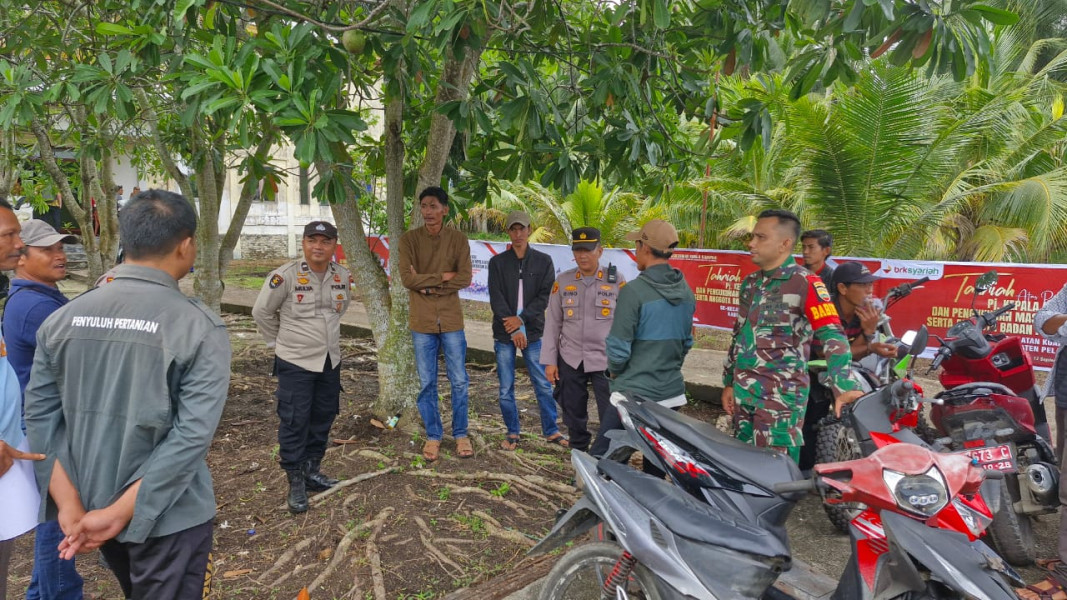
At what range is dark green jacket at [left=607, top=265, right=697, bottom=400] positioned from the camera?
132 inches

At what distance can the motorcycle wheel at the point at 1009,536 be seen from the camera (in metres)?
3.39

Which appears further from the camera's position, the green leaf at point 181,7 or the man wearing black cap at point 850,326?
the man wearing black cap at point 850,326

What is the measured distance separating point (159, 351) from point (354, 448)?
2.91 m

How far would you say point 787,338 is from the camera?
3133mm

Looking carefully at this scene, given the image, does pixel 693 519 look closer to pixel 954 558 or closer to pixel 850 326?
pixel 954 558

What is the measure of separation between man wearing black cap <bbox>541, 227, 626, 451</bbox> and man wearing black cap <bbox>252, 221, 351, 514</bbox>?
4.69ft

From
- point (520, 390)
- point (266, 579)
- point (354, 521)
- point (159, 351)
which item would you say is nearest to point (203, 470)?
point (159, 351)

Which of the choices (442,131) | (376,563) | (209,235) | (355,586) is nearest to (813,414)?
(376,563)

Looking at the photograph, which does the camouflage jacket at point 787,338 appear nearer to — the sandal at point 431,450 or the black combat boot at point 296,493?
the sandal at point 431,450

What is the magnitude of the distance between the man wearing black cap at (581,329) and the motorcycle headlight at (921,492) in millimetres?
2194

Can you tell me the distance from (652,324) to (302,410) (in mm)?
2120

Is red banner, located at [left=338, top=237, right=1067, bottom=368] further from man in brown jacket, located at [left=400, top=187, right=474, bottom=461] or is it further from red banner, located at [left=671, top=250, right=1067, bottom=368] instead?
man in brown jacket, located at [left=400, top=187, right=474, bottom=461]

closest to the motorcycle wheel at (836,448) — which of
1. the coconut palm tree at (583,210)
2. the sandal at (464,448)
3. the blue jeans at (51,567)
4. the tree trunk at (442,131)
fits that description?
the sandal at (464,448)

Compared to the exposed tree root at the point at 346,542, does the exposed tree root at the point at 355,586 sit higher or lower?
lower
